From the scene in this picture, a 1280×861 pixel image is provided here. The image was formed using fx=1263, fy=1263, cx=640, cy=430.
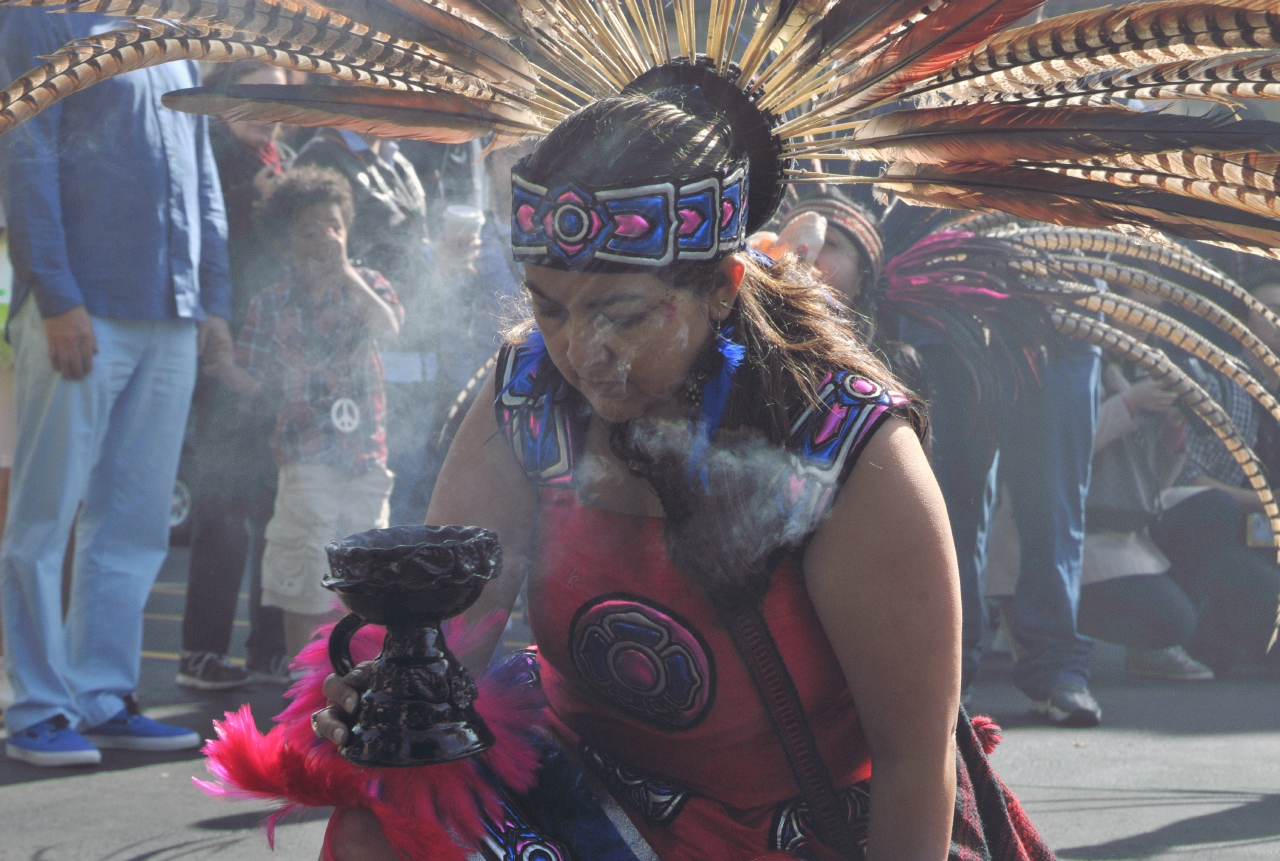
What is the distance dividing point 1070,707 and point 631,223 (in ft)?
11.1

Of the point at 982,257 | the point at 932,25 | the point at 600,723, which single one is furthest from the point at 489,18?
the point at 982,257

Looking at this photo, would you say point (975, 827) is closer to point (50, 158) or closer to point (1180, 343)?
point (1180, 343)

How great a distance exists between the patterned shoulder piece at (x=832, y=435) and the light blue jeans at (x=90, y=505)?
2697mm

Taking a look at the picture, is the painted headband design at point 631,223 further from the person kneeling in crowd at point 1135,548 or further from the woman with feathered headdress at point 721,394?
the person kneeling in crowd at point 1135,548

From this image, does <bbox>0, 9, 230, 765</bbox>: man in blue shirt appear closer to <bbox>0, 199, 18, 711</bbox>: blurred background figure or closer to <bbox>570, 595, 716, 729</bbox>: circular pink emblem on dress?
<bbox>0, 199, 18, 711</bbox>: blurred background figure

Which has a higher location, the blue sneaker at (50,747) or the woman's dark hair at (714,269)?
the woman's dark hair at (714,269)

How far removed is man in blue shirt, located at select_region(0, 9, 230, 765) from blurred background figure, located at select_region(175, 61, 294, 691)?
490mm

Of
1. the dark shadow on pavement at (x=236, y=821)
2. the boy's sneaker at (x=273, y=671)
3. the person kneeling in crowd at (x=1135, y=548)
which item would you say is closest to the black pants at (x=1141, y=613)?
the person kneeling in crowd at (x=1135, y=548)

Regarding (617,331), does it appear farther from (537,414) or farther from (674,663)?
(674,663)

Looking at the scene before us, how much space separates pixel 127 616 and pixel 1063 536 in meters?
3.18

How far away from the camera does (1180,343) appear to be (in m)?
2.25

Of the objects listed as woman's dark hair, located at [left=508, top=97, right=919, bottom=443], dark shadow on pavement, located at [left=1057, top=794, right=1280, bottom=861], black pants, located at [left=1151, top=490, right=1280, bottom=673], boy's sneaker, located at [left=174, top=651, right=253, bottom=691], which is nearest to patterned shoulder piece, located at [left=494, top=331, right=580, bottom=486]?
woman's dark hair, located at [left=508, top=97, right=919, bottom=443]

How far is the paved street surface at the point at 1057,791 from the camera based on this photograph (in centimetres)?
304

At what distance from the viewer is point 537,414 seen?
1735mm
